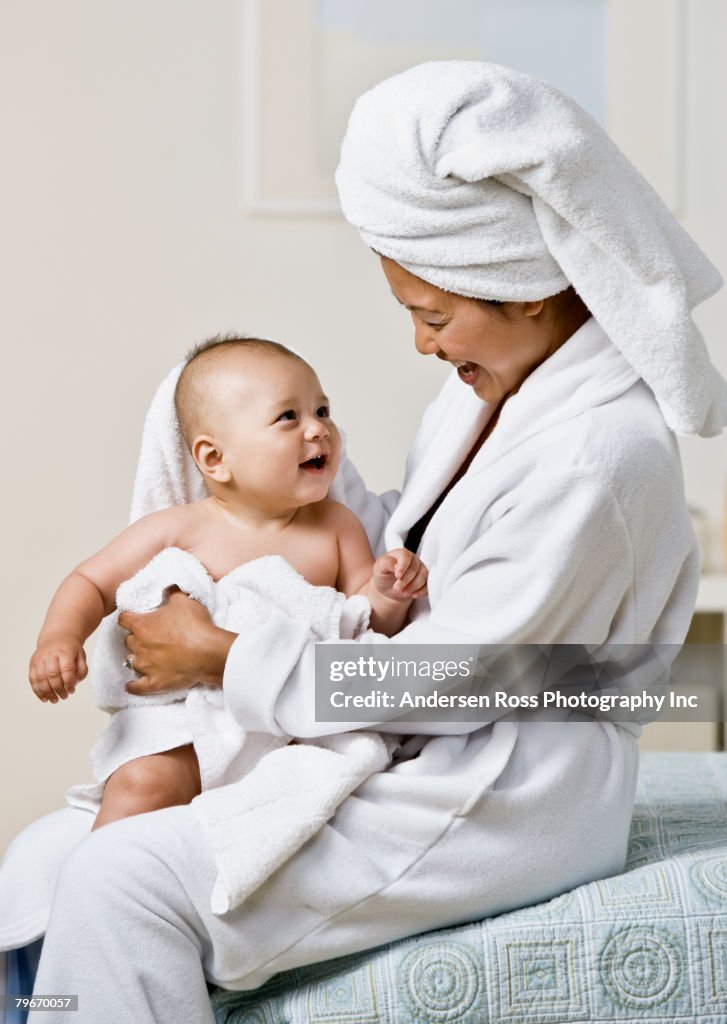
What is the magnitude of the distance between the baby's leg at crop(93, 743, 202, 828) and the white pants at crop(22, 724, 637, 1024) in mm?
116

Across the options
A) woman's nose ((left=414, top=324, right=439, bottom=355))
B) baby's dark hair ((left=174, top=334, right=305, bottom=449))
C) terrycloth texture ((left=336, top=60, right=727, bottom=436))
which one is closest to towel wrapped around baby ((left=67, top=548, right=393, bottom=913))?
baby's dark hair ((left=174, top=334, right=305, bottom=449))

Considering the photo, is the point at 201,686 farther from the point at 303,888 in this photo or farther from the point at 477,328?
the point at 477,328

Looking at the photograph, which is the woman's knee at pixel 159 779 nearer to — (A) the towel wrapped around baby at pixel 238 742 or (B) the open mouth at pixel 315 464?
(A) the towel wrapped around baby at pixel 238 742

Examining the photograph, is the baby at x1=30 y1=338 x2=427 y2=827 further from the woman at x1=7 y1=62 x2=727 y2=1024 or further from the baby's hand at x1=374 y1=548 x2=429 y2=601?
the woman at x1=7 y1=62 x2=727 y2=1024

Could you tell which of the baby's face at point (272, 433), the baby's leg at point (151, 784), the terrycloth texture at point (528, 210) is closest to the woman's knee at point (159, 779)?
the baby's leg at point (151, 784)

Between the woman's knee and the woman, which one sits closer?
the woman

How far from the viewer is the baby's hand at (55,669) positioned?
1495mm

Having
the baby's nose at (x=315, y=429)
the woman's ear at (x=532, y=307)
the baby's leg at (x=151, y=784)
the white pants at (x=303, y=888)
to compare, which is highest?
the woman's ear at (x=532, y=307)

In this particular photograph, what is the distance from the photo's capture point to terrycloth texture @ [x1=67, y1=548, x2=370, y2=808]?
4.85ft

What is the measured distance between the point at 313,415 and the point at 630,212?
0.52 m

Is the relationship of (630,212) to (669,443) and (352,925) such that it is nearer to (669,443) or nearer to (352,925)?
(669,443)

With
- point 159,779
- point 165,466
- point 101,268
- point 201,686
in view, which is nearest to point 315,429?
point 165,466

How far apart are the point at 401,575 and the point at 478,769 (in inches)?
10.4

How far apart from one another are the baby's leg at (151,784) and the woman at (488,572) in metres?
0.09
